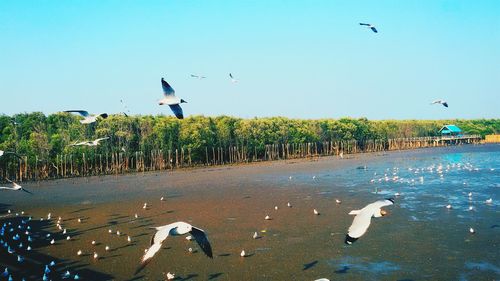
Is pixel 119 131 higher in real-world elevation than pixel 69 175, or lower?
higher

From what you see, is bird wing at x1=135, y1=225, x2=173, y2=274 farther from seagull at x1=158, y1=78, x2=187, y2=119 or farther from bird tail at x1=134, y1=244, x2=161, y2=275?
seagull at x1=158, y1=78, x2=187, y2=119

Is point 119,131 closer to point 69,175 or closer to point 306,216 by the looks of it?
point 69,175

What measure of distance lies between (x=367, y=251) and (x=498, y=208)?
36.9ft

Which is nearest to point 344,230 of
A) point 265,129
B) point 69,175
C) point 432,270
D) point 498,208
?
point 432,270

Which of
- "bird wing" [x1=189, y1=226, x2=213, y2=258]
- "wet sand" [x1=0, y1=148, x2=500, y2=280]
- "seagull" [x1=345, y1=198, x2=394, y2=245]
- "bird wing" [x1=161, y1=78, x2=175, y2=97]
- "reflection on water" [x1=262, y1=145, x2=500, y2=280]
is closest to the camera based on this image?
"seagull" [x1=345, y1=198, x2=394, y2=245]

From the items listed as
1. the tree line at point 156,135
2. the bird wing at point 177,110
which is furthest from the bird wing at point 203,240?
the tree line at point 156,135

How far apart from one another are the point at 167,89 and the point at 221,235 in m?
11.5

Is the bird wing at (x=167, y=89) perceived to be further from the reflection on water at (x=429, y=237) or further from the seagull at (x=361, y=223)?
the reflection on water at (x=429, y=237)

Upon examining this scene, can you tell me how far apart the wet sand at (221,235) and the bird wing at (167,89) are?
275 inches

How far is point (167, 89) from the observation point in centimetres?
957

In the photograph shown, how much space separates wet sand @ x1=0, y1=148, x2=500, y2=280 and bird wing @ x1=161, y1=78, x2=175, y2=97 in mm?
6983

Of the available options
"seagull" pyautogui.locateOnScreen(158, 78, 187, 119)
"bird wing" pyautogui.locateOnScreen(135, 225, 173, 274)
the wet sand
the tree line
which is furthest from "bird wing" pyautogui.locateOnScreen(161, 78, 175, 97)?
the tree line

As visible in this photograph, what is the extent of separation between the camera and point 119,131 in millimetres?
64062

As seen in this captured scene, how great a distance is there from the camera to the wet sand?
1479 cm
